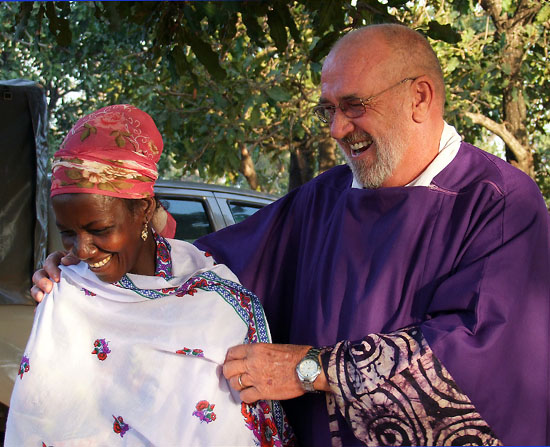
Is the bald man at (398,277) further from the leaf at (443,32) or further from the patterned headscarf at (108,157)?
the leaf at (443,32)

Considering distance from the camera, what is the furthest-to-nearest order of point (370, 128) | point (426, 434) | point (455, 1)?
point (455, 1)
point (370, 128)
point (426, 434)

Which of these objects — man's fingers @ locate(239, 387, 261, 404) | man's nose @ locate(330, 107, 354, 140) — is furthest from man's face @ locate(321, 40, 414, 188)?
man's fingers @ locate(239, 387, 261, 404)

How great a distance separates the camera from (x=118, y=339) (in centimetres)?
207

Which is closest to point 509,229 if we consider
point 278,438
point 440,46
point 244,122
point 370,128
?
point 370,128

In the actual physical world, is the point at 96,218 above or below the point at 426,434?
above

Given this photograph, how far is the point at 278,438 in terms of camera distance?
2131 mm

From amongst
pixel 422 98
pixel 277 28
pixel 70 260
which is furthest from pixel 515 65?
pixel 70 260

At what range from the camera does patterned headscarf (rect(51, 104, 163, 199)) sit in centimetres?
198

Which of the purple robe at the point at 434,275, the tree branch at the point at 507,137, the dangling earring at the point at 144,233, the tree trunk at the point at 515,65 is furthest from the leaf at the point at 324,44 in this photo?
the tree branch at the point at 507,137

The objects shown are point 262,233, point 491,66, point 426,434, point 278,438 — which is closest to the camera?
point 426,434

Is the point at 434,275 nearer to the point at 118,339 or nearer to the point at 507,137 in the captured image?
the point at 118,339

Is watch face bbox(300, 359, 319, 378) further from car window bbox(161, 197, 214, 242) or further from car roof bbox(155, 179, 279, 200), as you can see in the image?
car roof bbox(155, 179, 279, 200)

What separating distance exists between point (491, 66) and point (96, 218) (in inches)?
239

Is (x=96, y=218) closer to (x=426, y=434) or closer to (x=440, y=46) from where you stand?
(x=426, y=434)
